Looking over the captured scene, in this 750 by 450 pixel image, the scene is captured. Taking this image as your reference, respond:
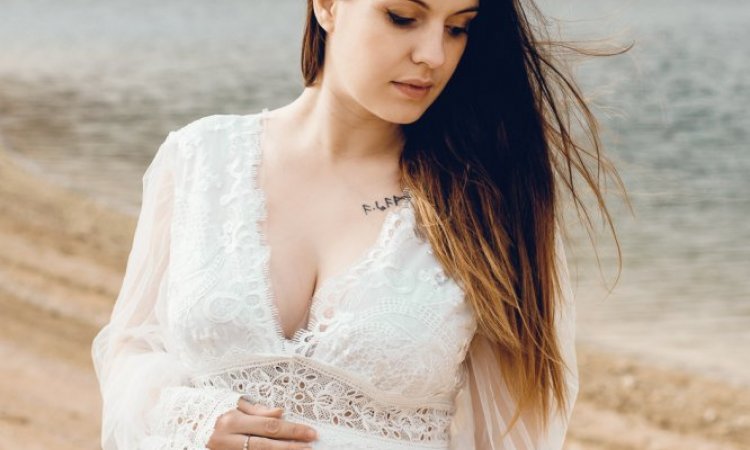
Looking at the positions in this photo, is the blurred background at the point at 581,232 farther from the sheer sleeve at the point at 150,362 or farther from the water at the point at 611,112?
the sheer sleeve at the point at 150,362

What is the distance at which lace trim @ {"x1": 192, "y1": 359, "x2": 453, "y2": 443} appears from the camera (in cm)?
242

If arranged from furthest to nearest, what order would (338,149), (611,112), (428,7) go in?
(611,112) < (338,149) < (428,7)

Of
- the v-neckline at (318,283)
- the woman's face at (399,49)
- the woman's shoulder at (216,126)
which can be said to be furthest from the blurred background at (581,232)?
the woman's shoulder at (216,126)

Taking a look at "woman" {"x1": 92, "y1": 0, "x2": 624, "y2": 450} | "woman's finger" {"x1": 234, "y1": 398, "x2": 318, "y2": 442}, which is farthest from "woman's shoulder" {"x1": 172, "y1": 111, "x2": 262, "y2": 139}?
"woman's finger" {"x1": 234, "y1": 398, "x2": 318, "y2": 442}

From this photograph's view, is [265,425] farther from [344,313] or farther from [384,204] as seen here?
[384,204]

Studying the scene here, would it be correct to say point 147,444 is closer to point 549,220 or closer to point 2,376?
point 549,220

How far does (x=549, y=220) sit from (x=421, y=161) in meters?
0.30

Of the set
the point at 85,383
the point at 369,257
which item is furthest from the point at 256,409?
the point at 85,383

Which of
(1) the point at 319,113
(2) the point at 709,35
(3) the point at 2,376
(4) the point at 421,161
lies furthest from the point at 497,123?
(2) the point at 709,35

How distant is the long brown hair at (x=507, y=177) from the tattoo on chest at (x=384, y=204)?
0.03 m

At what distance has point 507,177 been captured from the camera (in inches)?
102

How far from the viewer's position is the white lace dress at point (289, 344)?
7.88 ft

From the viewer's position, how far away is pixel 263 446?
238 cm

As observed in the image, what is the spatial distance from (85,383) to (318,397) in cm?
354
